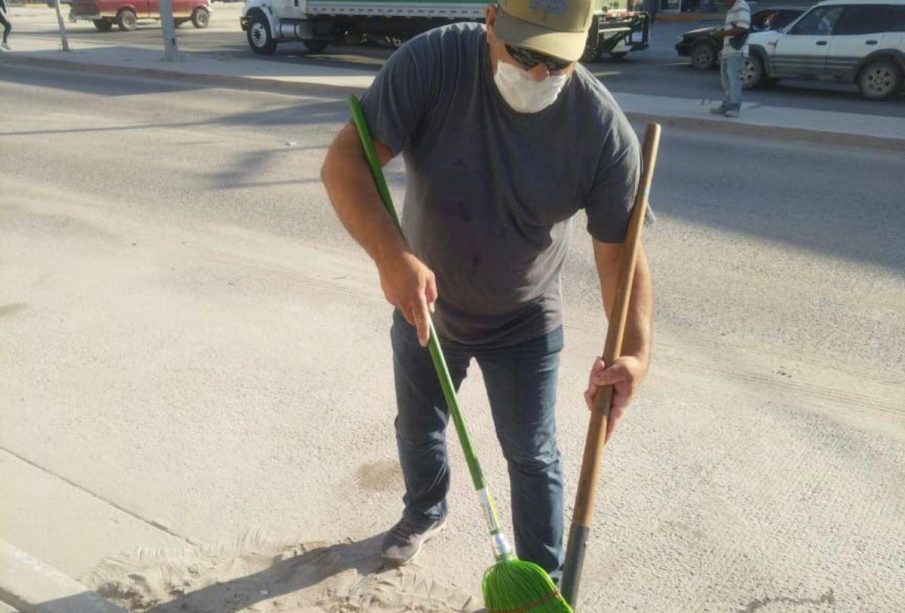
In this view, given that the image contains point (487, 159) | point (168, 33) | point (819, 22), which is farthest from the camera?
point (168, 33)

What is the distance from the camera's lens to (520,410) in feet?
8.59

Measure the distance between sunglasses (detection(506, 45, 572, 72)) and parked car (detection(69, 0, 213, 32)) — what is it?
89.2 ft

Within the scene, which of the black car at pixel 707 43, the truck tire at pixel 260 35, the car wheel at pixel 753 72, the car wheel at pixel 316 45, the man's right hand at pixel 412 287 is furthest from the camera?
the car wheel at pixel 316 45

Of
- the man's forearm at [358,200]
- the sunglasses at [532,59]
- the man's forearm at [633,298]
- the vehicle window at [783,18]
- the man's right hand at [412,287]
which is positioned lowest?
the vehicle window at [783,18]

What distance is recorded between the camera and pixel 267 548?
3223 mm

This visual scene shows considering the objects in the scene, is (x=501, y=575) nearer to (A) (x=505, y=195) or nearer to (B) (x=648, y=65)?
(A) (x=505, y=195)

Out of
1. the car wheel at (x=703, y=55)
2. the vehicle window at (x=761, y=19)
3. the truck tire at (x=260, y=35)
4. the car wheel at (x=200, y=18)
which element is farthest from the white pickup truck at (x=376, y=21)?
the car wheel at (x=200, y=18)

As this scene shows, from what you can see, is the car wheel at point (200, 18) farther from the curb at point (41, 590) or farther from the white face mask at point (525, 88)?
the white face mask at point (525, 88)

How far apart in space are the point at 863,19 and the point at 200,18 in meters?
21.7

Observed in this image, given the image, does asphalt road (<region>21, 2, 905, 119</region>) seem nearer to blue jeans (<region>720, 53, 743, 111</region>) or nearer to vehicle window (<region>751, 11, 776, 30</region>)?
vehicle window (<region>751, 11, 776, 30</region>)

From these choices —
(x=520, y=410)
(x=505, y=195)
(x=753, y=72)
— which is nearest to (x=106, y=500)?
(x=520, y=410)

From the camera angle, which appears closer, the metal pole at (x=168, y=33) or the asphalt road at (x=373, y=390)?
the asphalt road at (x=373, y=390)

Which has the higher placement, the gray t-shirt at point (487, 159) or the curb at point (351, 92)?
the gray t-shirt at point (487, 159)

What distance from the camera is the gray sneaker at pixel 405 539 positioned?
3092 millimetres
